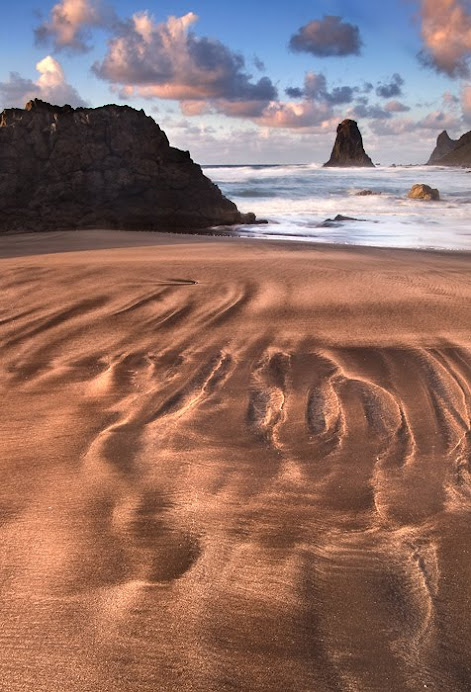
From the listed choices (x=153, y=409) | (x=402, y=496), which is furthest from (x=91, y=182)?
(x=402, y=496)

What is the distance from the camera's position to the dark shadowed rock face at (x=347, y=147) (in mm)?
103613

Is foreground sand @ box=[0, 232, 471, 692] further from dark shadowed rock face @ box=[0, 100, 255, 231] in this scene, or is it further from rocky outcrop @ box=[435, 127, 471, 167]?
rocky outcrop @ box=[435, 127, 471, 167]

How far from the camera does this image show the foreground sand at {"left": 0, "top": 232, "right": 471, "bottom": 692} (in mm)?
1384

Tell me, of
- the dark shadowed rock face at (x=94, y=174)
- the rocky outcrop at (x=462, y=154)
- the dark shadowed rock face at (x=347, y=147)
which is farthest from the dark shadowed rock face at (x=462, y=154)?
the dark shadowed rock face at (x=94, y=174)

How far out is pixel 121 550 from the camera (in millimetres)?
1723

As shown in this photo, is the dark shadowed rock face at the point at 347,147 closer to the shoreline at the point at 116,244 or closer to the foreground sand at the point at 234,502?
the shoreline at the point at 116,244

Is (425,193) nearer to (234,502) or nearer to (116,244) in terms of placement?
(116,244)

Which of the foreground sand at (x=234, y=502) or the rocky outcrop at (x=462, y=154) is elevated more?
the rocky outcrop at (x=462, y=154)

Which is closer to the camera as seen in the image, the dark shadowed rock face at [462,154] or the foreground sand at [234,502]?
the foreground sand at [234,502]

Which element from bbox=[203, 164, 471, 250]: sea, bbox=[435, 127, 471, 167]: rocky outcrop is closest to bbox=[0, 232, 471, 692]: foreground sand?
bbox=[203, 164, 471, 250]: sea

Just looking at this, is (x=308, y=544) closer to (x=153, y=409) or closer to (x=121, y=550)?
(x=121, y=550)

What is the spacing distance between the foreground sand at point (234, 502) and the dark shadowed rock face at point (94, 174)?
8.86 metres

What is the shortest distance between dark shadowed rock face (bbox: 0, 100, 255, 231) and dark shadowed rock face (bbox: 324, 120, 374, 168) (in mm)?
95130

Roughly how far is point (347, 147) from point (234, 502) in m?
109
